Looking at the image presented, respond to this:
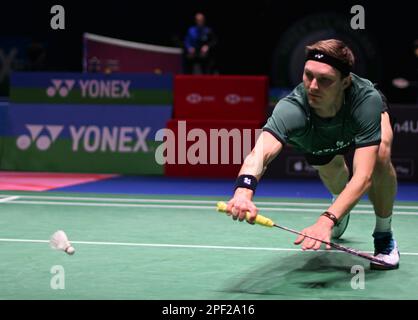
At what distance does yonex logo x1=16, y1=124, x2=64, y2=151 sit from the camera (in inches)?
447

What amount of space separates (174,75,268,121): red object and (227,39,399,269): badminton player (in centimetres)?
534

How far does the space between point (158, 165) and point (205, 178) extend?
0.62 metres

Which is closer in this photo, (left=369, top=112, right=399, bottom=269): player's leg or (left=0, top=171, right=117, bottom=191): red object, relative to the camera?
(left=369, top=112, right=399, bottom=269): player's leg

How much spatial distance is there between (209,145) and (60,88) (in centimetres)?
203

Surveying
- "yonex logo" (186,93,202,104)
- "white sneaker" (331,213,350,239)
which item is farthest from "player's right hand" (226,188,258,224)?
"yonex logo" (186,93,202,104)

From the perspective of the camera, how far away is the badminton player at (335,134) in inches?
186

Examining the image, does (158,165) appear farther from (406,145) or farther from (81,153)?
(406,145)

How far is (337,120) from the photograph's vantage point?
206 inches

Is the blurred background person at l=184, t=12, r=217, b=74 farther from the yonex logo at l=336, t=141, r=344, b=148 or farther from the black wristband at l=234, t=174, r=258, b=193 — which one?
the black wristband at l=234, t=174, r=258, b=193

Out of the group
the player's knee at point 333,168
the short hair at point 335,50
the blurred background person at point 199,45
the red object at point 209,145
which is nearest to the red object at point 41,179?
the red object at point 209,145

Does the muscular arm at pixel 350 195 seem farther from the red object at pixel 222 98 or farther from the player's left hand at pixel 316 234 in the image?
the red object at pixel 222 98

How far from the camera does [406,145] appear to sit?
35.4ft

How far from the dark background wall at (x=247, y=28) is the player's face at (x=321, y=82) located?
11.2m
